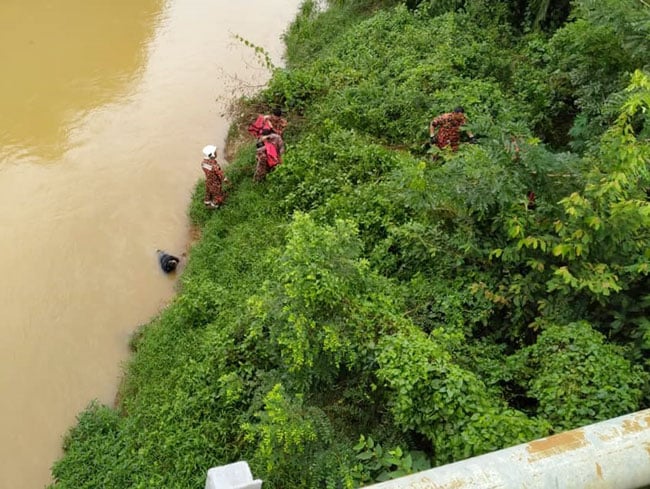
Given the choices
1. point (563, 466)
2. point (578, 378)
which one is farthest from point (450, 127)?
point (563, 466)

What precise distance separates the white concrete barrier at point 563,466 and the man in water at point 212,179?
545 centimetres

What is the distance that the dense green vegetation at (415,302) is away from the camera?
3.33 metres

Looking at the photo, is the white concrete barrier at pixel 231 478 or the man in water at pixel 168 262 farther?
the man in water at pixel 168 262

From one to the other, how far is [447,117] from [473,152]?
5.93 feet

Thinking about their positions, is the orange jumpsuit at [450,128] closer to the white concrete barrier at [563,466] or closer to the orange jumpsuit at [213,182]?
the orange jumpsuit at [213,182]

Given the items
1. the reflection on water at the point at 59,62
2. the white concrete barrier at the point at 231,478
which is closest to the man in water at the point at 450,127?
the white concrete barrier at the point at 231,478

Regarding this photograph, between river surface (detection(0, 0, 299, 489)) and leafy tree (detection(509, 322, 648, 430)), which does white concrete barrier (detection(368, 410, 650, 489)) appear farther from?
river surface (detection(0, 0, 299, 489))

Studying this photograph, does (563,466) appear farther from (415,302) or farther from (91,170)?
(91,170)

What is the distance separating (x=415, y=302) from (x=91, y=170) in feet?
18.4

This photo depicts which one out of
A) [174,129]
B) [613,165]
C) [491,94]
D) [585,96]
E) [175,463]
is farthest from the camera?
[174,129]

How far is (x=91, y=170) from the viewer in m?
7.97

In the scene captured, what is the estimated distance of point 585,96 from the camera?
5.54 meters

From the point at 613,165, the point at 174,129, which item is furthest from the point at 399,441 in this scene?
the point at 174,129

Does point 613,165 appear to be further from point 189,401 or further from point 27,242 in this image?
point 27,242
